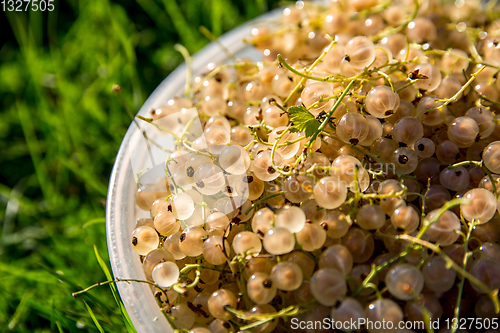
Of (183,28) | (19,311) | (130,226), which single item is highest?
(183,28)

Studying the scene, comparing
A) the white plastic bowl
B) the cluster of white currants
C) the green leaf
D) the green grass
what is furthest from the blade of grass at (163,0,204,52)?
the green leaf

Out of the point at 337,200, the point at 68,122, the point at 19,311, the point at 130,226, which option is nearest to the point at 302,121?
the point at 337,200

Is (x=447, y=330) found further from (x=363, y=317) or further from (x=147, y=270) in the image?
(x=147, y=270)

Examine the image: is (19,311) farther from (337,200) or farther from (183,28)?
(183,28)

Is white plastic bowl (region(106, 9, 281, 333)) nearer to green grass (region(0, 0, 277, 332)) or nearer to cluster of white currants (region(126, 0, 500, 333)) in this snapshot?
cluster of white currants (region(126, 0, 500, 333))

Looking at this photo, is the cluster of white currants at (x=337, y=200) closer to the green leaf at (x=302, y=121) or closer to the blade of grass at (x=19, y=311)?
the green leaf at (x=302, y=121)
